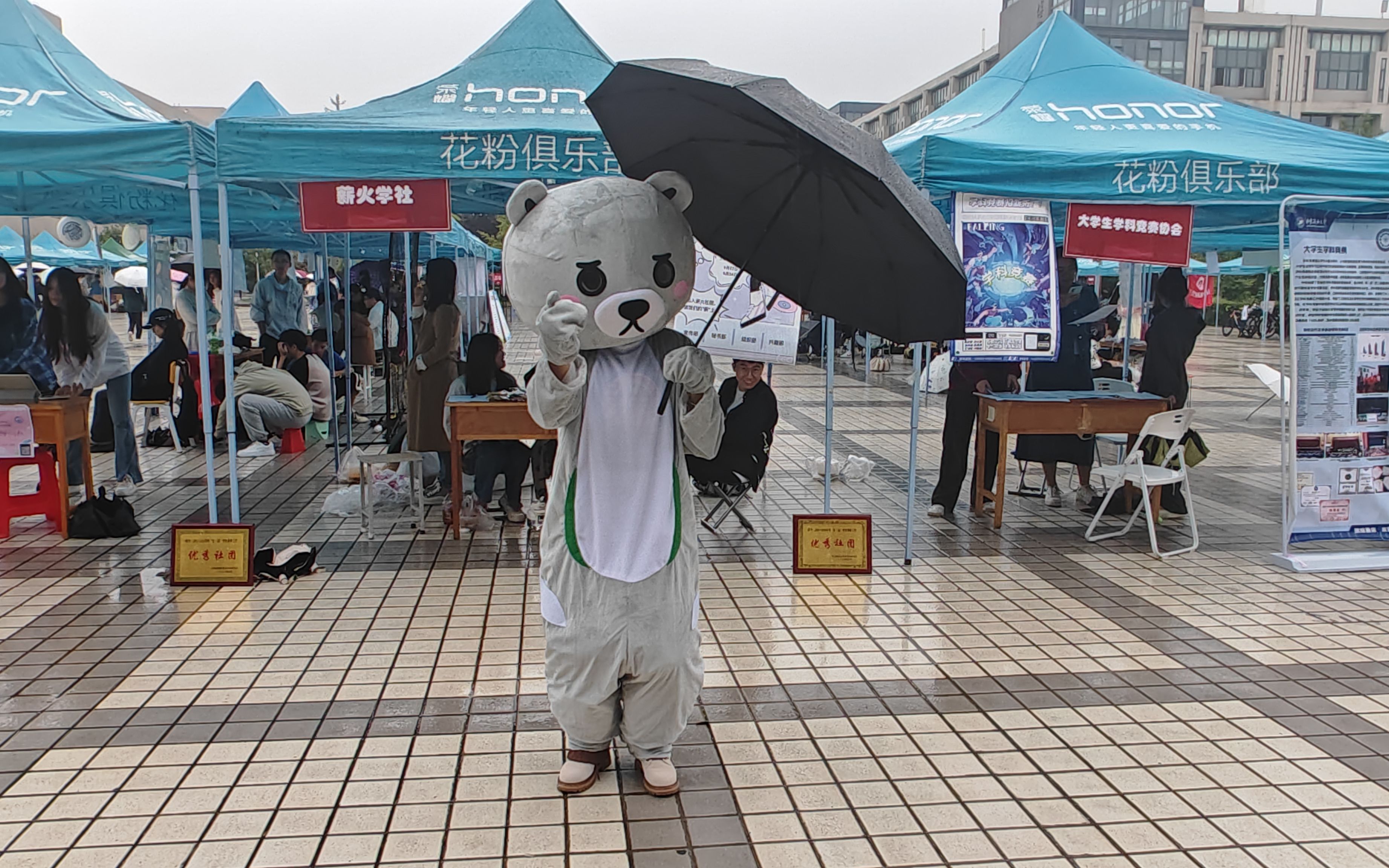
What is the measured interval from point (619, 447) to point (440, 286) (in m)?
4.71

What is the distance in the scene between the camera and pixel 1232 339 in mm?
33906

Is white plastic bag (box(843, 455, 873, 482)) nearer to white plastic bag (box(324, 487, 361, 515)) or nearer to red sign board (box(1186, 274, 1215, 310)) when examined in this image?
white plastic bag (box(324, 487, 361, 515))

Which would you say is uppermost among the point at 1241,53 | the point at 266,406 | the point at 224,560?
the point at 1241,53

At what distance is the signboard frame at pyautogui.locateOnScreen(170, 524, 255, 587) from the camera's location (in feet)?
18.3

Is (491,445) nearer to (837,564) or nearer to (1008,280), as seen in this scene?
(837,564)

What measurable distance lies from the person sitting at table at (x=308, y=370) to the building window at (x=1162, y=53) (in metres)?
61.0

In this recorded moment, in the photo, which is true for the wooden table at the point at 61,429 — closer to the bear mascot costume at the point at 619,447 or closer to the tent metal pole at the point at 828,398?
the bear mascot costume at the point at 619,447

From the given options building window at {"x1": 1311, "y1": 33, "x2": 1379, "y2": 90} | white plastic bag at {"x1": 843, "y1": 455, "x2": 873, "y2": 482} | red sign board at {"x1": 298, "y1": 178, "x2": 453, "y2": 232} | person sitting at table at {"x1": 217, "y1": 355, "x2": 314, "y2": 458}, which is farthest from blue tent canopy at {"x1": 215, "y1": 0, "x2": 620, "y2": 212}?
building window at {"x1": 1311, "y1": 33, "x2": 1379, "y2": 90}

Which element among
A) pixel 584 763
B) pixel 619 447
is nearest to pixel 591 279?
pixel 619 447

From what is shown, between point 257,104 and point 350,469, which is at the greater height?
point 257,104

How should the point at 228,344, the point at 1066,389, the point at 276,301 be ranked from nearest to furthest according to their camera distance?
the point at 228,344, the point at 1066,389, the point at 276,301

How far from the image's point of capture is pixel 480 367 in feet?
22.3

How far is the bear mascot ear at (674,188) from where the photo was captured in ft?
10.5

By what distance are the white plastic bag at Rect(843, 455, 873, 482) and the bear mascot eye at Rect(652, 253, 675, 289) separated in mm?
6008
